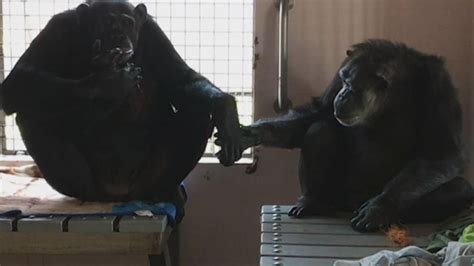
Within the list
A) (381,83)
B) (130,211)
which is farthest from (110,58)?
(381,83)

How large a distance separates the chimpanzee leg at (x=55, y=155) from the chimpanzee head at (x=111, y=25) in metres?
0.28

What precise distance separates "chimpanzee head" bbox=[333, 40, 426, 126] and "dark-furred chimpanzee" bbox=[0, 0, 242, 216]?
12.3 inches

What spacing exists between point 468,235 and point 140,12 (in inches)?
46.3

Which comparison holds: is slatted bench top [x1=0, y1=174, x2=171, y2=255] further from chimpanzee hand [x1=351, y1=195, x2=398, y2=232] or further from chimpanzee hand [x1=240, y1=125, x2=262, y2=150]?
chimpanzee hand [x1=351, y1=195, x2=398, y2=232]

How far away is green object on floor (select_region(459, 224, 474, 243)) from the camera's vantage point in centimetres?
162

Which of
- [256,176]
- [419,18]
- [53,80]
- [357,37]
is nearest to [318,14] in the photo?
[357,37]

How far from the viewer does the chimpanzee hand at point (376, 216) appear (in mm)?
1890

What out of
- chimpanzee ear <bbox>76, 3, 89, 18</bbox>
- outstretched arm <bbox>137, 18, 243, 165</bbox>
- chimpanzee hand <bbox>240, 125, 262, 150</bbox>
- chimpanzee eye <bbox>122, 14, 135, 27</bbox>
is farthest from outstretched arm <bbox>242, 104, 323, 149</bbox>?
chimpanzee ear <bbox>76, 3, 89, 18</bbox>

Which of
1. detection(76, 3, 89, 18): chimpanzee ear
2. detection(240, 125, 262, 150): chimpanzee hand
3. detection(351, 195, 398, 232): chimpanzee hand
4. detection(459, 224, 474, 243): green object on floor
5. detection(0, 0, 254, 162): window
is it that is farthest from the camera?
detection(0, 0, 254, 162): window

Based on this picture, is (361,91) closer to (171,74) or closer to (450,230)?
(450,230)

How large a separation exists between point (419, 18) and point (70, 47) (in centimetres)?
125

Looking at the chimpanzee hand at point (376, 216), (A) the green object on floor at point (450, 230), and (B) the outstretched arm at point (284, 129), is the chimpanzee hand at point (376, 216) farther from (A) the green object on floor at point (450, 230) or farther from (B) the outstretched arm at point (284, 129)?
(B) the outstretched arm at point (284, 129)

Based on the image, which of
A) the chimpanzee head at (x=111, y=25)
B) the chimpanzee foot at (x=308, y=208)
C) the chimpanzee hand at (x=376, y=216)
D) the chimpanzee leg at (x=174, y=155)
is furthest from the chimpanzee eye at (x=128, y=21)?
the chimpanzee hand at (x=376, y=216)

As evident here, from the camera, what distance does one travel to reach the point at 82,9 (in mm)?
2244
